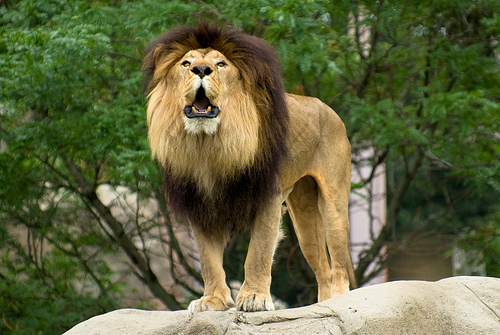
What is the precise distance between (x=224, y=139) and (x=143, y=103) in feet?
7.27

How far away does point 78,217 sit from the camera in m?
8.02

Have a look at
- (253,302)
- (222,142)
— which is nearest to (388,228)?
(253,302)

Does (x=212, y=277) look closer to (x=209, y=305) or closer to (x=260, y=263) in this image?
(x=209, y=305)

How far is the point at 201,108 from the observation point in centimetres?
381

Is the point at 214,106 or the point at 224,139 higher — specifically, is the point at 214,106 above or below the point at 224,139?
above

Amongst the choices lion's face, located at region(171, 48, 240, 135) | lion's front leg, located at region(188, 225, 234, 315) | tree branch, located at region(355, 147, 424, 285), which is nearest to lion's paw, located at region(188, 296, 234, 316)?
lion's front leg, located at region(188, 225, 234, 315)

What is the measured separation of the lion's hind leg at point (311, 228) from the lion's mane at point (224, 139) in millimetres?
843

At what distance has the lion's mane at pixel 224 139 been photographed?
394cm

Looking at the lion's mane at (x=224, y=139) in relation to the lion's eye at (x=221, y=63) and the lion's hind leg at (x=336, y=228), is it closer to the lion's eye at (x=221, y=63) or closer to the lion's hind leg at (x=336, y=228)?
the lion's eye at (x=221, y=63)

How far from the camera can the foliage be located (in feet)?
18.4

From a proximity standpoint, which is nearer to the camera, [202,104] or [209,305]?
[202,104]

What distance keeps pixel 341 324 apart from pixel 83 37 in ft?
9.85

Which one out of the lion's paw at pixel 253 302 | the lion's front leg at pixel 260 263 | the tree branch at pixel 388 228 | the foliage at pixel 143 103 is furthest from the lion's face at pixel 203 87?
the tree branch at pixel 388 228

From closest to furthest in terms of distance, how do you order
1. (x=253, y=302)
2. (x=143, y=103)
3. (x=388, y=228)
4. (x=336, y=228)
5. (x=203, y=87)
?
1. (x=203, y=87)
2. (x=253, y=302)
3. (x=336, y=228)
4. (x=143, y=103)
5. (x=388, y=228)
